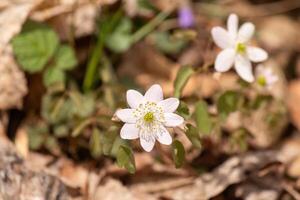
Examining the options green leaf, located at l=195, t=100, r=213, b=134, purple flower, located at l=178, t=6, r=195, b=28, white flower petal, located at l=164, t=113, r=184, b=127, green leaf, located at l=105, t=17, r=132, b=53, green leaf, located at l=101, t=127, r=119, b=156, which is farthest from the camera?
purple flower, located at l=178, t=6, r=195, b=28

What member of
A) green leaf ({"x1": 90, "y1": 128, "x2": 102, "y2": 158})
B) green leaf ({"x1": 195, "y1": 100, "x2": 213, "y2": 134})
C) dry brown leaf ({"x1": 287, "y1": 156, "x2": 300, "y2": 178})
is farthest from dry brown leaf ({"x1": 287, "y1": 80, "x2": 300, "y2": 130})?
green leaf ({"x1": 90, "y1": 128, "x2": 102, "y2": 158})

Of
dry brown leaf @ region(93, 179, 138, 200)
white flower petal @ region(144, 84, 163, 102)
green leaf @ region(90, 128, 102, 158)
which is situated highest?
white flower petal @ region(144, 84, 163, 102)

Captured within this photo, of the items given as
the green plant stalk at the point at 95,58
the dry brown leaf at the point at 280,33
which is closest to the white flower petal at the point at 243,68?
the green plant stalk at the point at 95,58

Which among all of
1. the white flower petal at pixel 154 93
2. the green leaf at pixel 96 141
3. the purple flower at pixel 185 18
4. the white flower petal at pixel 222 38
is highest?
the purple flower at pixel 185 18

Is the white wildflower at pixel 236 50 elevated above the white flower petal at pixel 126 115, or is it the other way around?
the white wildflower at pixel 236 50

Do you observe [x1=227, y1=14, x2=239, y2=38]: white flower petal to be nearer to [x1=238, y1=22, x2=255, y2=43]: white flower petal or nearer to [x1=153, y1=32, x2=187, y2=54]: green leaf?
[x1=238, y1=22, x2=255, y2=43]: white flower petal

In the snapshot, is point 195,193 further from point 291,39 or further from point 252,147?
point 291,39

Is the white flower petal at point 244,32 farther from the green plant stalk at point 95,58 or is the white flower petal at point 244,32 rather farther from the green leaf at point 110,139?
the green plant stalk at point 95,58

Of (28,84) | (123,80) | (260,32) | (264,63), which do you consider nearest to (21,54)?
(28,84)
